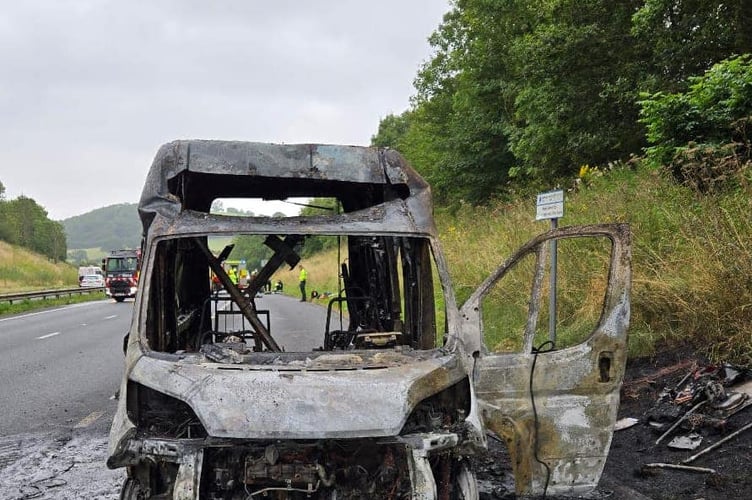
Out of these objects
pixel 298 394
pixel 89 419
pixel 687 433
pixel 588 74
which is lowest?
pixel 89 419

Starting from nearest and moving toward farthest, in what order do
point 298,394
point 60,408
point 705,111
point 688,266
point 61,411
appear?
point 298,394 < point 688,266 < point 61,411 < point 60,408 < point 705,111

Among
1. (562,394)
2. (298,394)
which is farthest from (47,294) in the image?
(298,394)

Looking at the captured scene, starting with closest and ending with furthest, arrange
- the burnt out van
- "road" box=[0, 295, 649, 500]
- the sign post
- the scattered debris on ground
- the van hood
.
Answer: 1. the van hood
2. the burnt out van
3. the scattered debris on ground
4. "road" box=[0, 295, 649, 500]
5. the sign post

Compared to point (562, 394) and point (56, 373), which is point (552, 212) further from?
point (56, 373)

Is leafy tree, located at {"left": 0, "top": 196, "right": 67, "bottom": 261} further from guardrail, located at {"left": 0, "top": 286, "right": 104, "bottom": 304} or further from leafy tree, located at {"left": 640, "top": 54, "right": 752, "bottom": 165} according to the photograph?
leafy tree, located at {"left": 640, "top": 54, "right": 752, "bottom": 165}

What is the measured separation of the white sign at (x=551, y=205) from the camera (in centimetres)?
629

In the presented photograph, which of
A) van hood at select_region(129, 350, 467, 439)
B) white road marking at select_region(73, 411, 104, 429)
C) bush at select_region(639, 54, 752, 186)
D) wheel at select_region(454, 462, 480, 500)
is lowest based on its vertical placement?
white road marking at select_region(73, 411, 104, 429)

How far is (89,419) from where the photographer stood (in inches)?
274

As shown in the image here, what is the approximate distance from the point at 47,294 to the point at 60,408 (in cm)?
2681

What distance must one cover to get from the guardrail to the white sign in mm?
25310

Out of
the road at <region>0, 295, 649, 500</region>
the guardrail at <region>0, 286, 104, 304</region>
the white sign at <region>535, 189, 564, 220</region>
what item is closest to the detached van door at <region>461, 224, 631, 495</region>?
the road at <region>0, 295, 649, 500</region>

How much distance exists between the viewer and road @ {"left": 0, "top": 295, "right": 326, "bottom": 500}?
16.3ft

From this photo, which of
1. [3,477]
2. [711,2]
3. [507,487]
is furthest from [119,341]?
[711,2]

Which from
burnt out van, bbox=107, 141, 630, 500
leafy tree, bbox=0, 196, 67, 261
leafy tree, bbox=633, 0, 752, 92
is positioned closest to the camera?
burnt out van, bbox=107, 141, 630, 500
